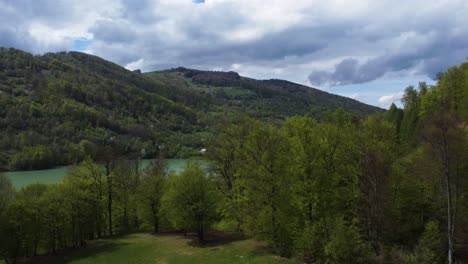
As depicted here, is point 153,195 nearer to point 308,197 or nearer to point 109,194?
point 109,194

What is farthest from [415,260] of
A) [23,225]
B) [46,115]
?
[46,115]

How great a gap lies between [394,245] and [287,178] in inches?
338

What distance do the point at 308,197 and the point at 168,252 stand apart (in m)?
13.2

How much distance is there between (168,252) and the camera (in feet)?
99.5

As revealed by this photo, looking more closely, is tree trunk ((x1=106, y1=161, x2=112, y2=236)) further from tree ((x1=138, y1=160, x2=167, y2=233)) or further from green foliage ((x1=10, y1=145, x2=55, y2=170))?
green foliage ((x1=10, y1=145, x2=55, y2=170))

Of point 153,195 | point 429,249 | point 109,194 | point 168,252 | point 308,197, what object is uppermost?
point 308,197

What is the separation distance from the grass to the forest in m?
1.59

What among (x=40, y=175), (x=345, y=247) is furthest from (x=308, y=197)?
(x=40, y=175)

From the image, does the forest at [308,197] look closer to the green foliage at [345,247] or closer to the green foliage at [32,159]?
the green foliage at [345,247]

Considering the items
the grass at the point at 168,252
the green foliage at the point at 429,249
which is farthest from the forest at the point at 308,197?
the grass at the point at 168,252

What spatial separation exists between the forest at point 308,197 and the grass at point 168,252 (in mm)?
1588

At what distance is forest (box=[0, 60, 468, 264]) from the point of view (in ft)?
Result: 71.8

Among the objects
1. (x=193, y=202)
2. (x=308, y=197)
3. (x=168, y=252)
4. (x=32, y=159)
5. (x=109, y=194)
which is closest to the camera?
(x=308, y=197)

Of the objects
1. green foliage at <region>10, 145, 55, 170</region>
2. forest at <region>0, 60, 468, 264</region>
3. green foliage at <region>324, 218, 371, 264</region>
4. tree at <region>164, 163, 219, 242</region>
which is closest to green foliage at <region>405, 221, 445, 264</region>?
forest at <region>0, 60, 468, 264</region>
